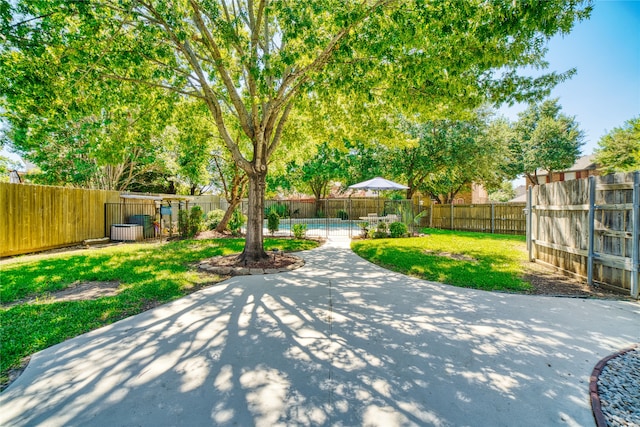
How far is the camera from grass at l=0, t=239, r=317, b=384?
11.3 ft

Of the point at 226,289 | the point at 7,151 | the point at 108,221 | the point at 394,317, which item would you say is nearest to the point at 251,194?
the point at 226,289

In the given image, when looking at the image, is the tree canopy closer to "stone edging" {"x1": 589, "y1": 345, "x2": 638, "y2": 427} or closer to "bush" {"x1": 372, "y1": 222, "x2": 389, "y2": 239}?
Result: "bush" {"x1": 372, "y1": 222, "x2": 389, "y2": 239}

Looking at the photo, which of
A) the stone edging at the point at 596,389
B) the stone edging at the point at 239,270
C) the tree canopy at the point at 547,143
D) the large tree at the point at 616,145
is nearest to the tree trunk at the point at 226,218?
the stone edging at the point at 239,270

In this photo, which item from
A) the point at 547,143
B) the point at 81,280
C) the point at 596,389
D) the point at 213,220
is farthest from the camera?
the point at 547,143

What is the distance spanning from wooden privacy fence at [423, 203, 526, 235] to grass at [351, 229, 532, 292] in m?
5.25

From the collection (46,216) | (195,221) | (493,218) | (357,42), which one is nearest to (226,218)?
(195,221)

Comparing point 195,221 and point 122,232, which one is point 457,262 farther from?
point 122,232

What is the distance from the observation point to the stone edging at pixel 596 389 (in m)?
2.13

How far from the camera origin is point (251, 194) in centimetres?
766

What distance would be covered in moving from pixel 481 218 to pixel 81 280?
57.6 ft

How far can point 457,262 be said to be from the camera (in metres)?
7.75

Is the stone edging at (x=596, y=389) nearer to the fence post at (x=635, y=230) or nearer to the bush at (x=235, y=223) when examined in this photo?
the fence post at (x=635, y=230)

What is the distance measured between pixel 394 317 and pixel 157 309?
3434 millimetres

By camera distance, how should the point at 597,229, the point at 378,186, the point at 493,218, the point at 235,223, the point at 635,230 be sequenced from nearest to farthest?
1. the point at 635,230
2. the point at 597,229
3. the point at 378,186
4. the point at 235,223
5. the point at 493,218
